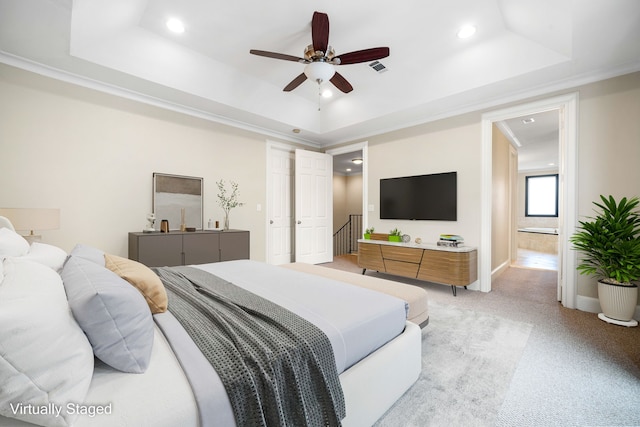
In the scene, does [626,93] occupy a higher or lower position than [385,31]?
lower

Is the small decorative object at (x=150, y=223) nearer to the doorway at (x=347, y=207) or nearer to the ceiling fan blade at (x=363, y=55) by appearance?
the ceiling fan blade at (x=363, y=55)

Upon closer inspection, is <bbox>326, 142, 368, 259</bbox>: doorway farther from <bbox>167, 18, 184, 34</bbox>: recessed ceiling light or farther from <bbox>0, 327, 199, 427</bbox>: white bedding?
<bbox>0, 327, 199, 427</bbox>: white bedding

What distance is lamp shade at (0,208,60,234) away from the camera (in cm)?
240

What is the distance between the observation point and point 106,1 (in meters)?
2.54

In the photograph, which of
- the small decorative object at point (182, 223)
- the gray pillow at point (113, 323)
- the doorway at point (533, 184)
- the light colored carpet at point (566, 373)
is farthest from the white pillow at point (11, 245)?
the doorway at point (533, 184)

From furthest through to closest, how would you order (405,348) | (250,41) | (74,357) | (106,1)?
(250,41), (106,1), (405,348), (74,357)

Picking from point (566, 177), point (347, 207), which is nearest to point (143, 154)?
point (566, 177)

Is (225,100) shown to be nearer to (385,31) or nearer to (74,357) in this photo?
(385,31)

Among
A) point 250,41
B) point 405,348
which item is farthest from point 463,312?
point 250,41

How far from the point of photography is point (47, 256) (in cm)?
157

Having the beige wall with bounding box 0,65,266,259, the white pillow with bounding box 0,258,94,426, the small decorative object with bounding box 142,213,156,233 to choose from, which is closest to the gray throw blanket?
the white pillow with bounding box 0,258,94,426

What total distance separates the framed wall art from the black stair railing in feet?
17.8

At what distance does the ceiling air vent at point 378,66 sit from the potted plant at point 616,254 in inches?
115

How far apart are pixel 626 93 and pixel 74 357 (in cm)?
479
